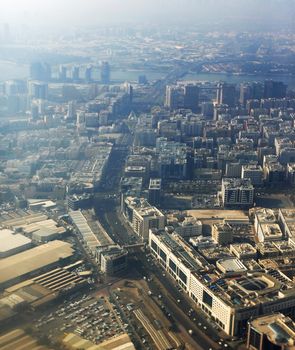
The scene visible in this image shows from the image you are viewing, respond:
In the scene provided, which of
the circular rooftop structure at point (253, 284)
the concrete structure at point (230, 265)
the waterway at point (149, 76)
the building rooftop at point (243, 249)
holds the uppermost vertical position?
the waterway at point (149, 76)

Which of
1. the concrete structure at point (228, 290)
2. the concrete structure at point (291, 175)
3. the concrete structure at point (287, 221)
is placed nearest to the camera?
the concrete structure at point (228, 290)

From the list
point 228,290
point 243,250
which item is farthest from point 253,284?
point 243,250

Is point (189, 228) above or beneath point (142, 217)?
beneath

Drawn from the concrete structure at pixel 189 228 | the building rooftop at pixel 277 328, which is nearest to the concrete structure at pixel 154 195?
the concrete structure at pixel 189 228

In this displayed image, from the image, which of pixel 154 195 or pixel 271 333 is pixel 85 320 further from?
pixel 154 195

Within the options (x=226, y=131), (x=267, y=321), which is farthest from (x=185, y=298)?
(x=226, y=131)

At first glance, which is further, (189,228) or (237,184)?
(237,184)

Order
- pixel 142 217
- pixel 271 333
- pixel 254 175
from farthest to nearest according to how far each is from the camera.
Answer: pixel 254 175, pixel 142 217, pixel 271 333

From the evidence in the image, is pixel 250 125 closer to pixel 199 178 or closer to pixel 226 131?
pixel 226 131

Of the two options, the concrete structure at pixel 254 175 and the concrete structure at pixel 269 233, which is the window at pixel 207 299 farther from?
the concrete structure at pixel 254 175
